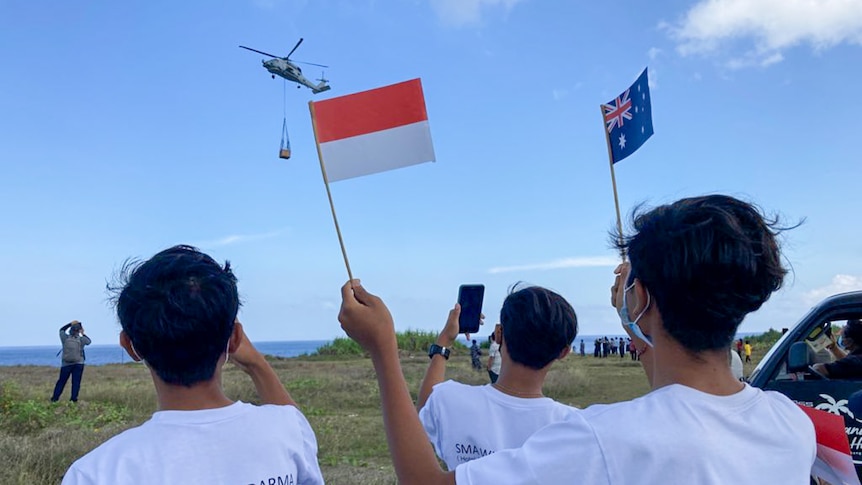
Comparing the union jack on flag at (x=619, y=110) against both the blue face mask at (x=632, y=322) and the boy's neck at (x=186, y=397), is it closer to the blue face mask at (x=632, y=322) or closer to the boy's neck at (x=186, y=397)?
the blue face mask at (x=632, y=322)

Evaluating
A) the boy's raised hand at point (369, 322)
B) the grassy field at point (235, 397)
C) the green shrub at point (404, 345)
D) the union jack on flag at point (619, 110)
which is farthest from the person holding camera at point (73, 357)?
the green shrub at point (404, 345)

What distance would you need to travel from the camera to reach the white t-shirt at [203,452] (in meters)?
1.63

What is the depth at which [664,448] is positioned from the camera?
1267 mm

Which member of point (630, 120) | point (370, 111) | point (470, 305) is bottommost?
point (470, 305)

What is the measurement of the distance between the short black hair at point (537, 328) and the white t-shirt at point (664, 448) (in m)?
1.20

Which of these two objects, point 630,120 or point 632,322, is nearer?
point 632,322

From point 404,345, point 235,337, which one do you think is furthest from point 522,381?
point 404,345

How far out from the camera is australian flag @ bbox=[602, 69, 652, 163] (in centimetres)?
440

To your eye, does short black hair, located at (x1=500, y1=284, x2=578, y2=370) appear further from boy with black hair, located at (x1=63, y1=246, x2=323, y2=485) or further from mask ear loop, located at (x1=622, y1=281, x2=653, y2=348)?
boy with black hair, located at (x1=63, y1=246, x2=323, y2=485)

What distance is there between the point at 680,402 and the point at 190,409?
4.09 feet

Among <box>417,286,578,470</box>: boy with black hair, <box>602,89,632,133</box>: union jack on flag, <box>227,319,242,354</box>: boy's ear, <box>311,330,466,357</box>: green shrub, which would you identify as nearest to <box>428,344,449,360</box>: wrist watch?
<box>417,286,578,470</box>: boy with black hair

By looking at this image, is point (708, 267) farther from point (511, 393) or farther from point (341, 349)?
point (341, 349)

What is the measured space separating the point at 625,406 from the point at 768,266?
444mm

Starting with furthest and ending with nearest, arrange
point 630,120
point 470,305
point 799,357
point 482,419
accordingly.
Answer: point 630,120
point 799,357
point 470,305
point 482,419
